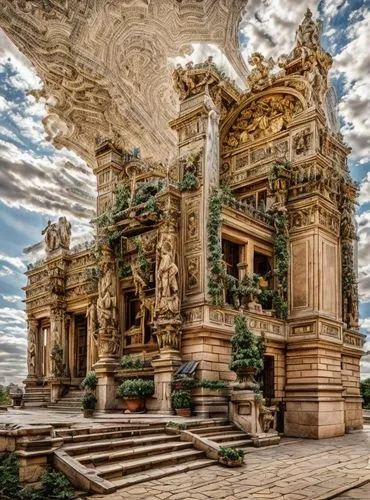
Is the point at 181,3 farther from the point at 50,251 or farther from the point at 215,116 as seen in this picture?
the point at 50,251

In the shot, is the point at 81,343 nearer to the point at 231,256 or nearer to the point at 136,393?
the point at 136,393

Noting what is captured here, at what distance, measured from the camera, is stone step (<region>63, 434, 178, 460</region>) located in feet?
35.1

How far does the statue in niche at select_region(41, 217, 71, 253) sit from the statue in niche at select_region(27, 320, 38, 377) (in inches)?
174

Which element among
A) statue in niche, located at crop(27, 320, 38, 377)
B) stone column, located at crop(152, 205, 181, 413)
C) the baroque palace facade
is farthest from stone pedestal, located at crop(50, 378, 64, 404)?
stone column, located at crop(152, 205, 181, 413)

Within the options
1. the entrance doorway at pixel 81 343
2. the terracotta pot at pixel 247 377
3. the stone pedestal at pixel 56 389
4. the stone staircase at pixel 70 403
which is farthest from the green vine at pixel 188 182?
the stone pedestal at pixel 56 389

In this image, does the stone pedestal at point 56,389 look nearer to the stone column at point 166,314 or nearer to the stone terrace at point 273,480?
the stone column at point 166,314

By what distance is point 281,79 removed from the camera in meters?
24.1

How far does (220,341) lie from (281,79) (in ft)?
41.3

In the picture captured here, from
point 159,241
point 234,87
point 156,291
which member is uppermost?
point 234,87

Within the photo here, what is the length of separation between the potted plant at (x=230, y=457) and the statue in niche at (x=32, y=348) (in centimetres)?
1939

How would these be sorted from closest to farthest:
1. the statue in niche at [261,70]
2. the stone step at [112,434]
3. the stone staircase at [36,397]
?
1. the stone step at [112,434]
2. the statue in niche at [261,70]
3. the stone staircase at [36,397]

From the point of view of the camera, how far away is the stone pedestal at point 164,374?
17.5m

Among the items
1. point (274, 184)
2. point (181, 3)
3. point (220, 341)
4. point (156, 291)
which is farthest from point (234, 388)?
point (181, 3)

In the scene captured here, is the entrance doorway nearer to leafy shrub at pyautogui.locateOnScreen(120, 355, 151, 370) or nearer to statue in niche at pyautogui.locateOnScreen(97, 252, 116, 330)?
statue in niche at pyautogui.locateOnScreen(97, 252, 116, 330)
